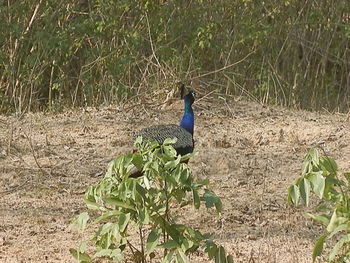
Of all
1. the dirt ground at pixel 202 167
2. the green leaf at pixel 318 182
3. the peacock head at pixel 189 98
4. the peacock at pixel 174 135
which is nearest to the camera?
the green leaf at pixel 318 182

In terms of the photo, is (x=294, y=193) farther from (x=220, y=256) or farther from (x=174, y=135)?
(x=174, y=135)

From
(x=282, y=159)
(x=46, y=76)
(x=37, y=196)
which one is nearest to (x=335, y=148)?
(x=282, y=159)

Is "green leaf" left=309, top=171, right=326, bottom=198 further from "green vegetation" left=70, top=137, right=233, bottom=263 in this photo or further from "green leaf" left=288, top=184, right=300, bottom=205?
"green vegetation" left=70, top=137, right=233, bottom=263

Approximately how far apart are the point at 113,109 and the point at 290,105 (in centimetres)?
246

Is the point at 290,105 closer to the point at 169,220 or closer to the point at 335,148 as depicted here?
the point at 335,148

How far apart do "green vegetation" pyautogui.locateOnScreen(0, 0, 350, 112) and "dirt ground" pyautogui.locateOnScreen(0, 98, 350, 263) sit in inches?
59.3

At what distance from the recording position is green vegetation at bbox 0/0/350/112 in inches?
464

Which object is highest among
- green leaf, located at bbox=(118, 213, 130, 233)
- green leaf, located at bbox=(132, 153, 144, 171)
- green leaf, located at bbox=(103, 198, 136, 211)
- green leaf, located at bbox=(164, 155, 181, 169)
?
green leaf, located at bbox=(164, 155, 181, 169)

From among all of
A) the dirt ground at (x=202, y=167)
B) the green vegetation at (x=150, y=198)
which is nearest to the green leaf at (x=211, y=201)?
the green vegetation at (x=150, y=198)

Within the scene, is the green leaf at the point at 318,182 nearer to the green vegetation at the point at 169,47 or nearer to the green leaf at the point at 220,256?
the green leaf at the point at 220,256

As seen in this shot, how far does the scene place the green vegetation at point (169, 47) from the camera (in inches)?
464

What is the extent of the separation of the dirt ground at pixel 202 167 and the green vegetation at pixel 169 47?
4.94 ft

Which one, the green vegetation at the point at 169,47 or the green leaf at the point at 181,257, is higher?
the green leaf at the point at 181,257

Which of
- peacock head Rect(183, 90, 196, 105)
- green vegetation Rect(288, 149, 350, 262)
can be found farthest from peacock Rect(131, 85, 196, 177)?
green vegetation Rect(288, 149, 350, 262)
